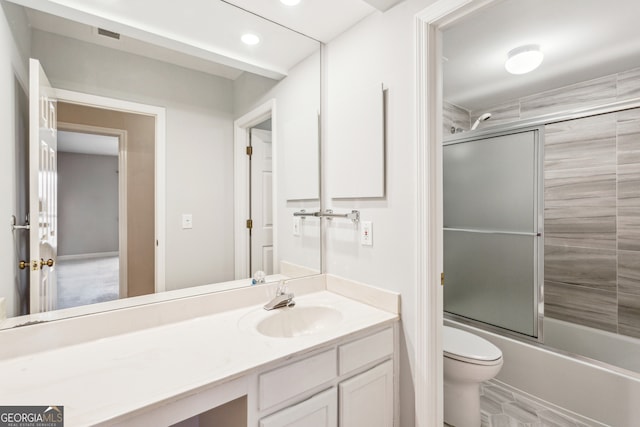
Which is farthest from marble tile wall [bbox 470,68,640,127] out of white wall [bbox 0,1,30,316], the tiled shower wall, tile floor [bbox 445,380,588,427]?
white wall [bbox 0,1,30,316]

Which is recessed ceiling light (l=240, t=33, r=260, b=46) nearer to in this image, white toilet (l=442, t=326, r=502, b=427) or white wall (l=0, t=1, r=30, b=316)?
white wall (l=0, t=1, r=30, b=316)

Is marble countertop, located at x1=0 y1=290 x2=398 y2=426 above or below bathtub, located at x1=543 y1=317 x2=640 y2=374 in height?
above

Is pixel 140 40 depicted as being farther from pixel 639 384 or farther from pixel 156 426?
pixel 639 384

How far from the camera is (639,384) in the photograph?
1.58 metres

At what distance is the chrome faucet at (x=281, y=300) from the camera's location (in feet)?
4.64

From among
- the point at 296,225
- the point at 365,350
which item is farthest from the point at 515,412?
the point at 296,225

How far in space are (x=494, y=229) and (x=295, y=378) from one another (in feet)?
6.76

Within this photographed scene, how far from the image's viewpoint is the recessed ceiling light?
1.55 metres

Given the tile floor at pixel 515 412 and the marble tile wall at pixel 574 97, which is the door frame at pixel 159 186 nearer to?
the tile floor at pixel 515 412

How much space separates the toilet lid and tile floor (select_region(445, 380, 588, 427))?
0.45 metres

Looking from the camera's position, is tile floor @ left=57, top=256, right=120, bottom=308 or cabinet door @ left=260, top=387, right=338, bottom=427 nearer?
cabinet door @ left=260, top=387, right=338, bottom=427

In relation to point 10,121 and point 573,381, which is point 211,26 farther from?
point 573,381

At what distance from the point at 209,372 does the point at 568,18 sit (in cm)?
249

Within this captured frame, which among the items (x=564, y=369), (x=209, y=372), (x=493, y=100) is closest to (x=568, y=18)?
(x=493, y=100)
